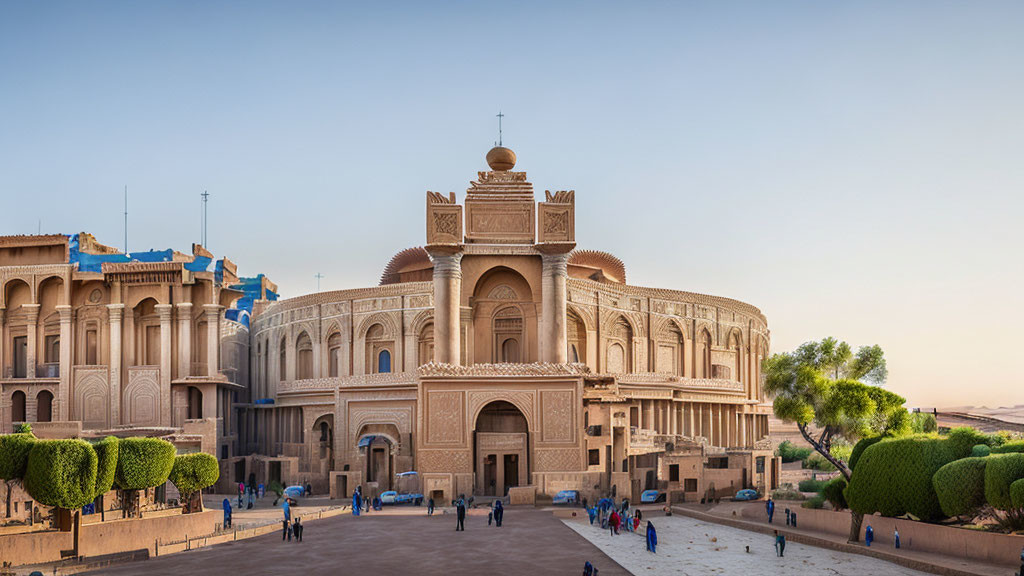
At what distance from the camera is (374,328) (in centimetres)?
5509

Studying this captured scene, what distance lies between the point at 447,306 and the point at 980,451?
68.8 ft

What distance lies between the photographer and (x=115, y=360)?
167 ft

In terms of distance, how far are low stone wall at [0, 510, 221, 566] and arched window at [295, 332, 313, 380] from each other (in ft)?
91.2

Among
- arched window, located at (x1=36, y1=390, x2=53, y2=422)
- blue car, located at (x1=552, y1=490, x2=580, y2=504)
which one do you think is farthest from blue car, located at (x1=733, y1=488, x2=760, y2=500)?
arched window, located at (x1=36, y1=390, x2=53, y2=422)

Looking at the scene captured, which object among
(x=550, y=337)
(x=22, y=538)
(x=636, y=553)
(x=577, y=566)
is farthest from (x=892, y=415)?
(x=22, y=538)

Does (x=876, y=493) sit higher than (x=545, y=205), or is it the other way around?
(x=545, y=205)

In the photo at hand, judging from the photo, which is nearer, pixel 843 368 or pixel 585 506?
pixel 585 506

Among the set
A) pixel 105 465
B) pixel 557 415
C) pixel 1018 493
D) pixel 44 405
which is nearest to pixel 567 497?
pixel 557 415

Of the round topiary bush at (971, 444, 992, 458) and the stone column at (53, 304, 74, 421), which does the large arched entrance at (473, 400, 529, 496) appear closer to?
the round topiary bush at (971, 444, 992, 458)

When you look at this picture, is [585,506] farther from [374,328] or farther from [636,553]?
[374,328]

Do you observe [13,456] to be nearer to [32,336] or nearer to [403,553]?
[403,553]

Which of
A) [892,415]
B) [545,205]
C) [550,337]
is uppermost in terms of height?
[545,205]

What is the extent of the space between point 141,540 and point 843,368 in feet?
90.5

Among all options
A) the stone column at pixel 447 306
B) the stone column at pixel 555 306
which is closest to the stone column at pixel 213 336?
the stone column at pixel 447 306
